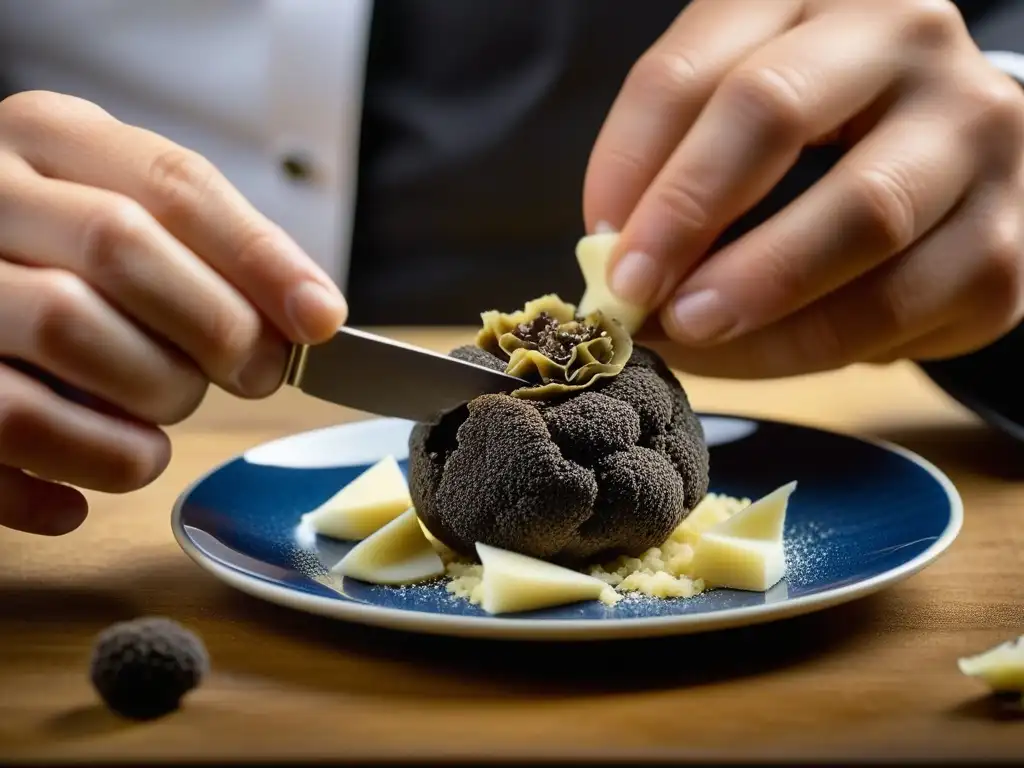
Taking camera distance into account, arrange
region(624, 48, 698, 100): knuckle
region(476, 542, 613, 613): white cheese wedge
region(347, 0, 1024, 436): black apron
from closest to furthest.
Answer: region(476, 542, 613, 613): white cheese wedge
region(624, 48, 698, 100): knuckle
region(347, 0, 1024, 436): black apron

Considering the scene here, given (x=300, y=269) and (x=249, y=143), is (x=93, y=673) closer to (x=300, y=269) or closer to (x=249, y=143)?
(x=300, y=269)

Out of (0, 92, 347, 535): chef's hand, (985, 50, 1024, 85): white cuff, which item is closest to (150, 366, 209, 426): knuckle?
(0, 92, 347, 535): chef's hand

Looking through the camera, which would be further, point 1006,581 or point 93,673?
point 1006,581

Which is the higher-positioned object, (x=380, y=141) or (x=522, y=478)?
(x=380, y=141)

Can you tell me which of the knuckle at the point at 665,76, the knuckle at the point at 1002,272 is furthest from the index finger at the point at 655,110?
the knuckle at the point at 1002,272

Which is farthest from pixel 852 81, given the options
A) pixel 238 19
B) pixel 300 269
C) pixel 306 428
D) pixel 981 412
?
pixel 238 19

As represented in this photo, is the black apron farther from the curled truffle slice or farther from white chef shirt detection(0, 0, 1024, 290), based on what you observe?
the curled truffle slice
